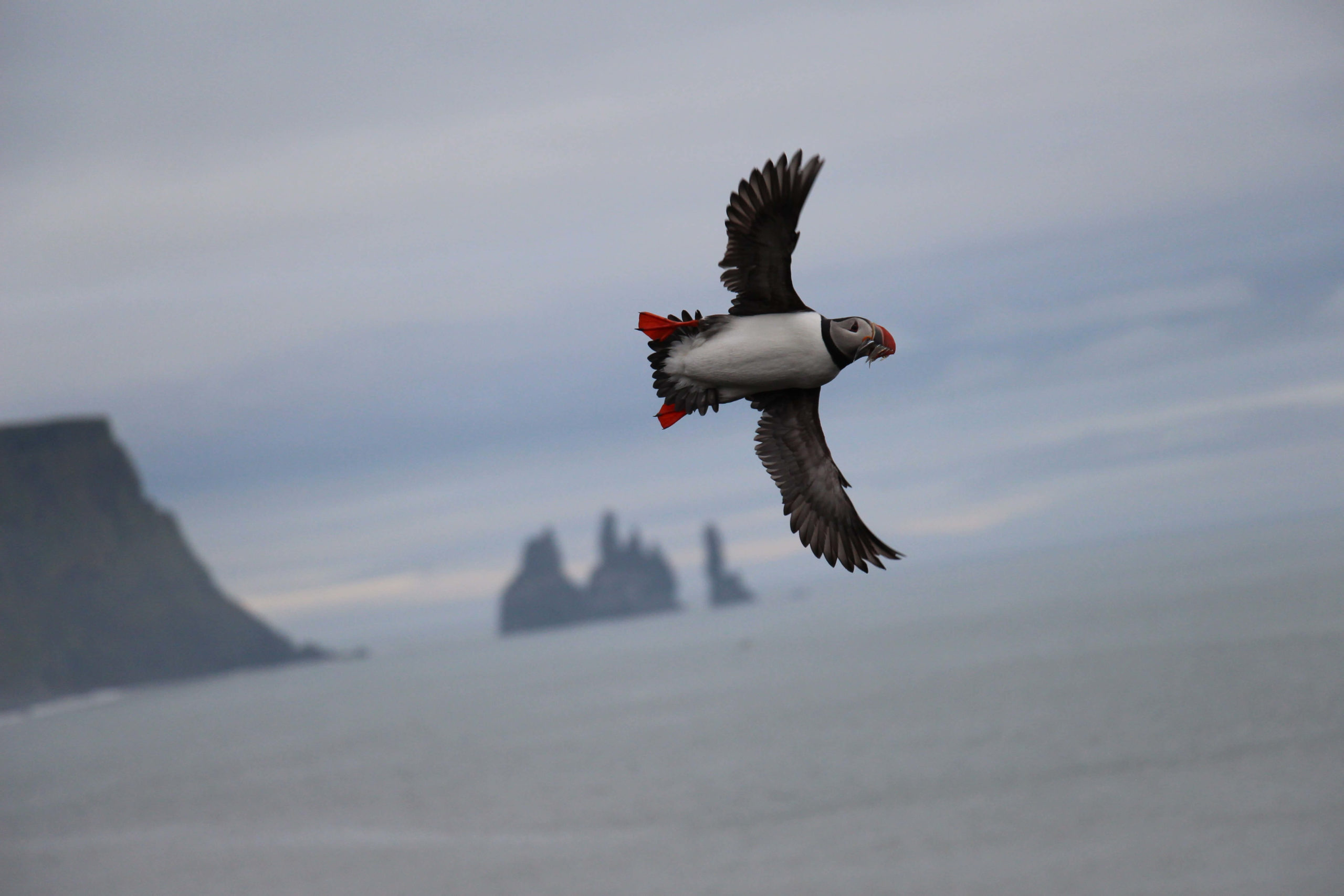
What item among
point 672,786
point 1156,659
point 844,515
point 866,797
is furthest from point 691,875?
point 1156,659

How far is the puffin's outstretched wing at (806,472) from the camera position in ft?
36.7

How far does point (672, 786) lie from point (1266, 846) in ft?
210

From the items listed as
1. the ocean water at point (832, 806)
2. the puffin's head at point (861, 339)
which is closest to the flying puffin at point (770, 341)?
the puffin's head at point (861, 339)

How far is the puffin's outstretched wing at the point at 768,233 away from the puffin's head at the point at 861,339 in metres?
0.58

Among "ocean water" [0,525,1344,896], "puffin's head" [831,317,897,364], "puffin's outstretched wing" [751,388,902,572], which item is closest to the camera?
"puffin's head" [831,317,897,364]

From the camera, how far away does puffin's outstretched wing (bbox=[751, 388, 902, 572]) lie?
11172 millimetres

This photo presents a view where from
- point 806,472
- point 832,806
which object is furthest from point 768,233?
point 832,806

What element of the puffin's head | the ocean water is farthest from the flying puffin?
the ocean water

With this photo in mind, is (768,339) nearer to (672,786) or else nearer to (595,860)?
(595,860)

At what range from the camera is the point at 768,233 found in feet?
33.5

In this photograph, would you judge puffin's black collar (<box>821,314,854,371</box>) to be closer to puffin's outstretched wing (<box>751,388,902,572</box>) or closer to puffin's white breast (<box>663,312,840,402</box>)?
puffin's white breast (<box>663,312,840,402</box>)

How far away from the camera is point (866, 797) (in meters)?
125

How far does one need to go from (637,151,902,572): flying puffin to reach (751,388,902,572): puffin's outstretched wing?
0.04ft

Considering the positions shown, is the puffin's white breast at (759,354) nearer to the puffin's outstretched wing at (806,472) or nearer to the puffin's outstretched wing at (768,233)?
the puffin's outstretched wing at (768,233)
